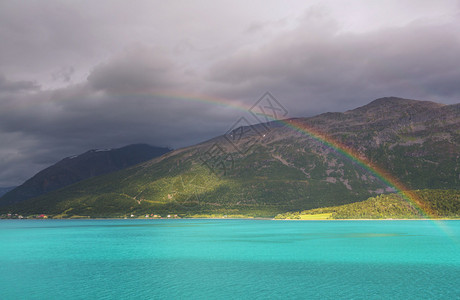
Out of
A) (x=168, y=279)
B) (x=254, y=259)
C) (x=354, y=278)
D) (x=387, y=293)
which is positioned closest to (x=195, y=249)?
(x=254, y=259)

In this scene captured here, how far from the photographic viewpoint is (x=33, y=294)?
60.7m

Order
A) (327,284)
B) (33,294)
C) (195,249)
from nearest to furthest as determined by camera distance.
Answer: (33,294), (327,284), (195,249)

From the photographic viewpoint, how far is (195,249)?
124m

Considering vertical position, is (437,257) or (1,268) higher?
(1,268)

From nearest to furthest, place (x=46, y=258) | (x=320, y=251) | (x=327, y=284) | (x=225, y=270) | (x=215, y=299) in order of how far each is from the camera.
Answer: (x=215, y=299)
(x=327, y=284)
(x=225, y=270)
(x=46, y=258)
(x=320, y=251)

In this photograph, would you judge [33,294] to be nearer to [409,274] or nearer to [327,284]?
[327,284]

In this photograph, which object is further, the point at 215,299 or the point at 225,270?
the point at 225,270

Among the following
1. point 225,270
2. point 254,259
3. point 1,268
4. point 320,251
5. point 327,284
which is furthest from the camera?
point 320,251

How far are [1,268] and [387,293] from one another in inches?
Answer: 3313

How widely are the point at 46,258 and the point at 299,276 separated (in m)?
73.8

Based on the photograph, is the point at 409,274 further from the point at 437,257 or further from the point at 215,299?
the point at 215,299

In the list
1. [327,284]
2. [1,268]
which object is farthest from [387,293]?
[1,268]

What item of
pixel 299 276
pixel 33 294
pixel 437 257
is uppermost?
pixel 33 294

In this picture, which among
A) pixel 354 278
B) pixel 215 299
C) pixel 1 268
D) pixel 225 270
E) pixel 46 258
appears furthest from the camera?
pixel 46 258
